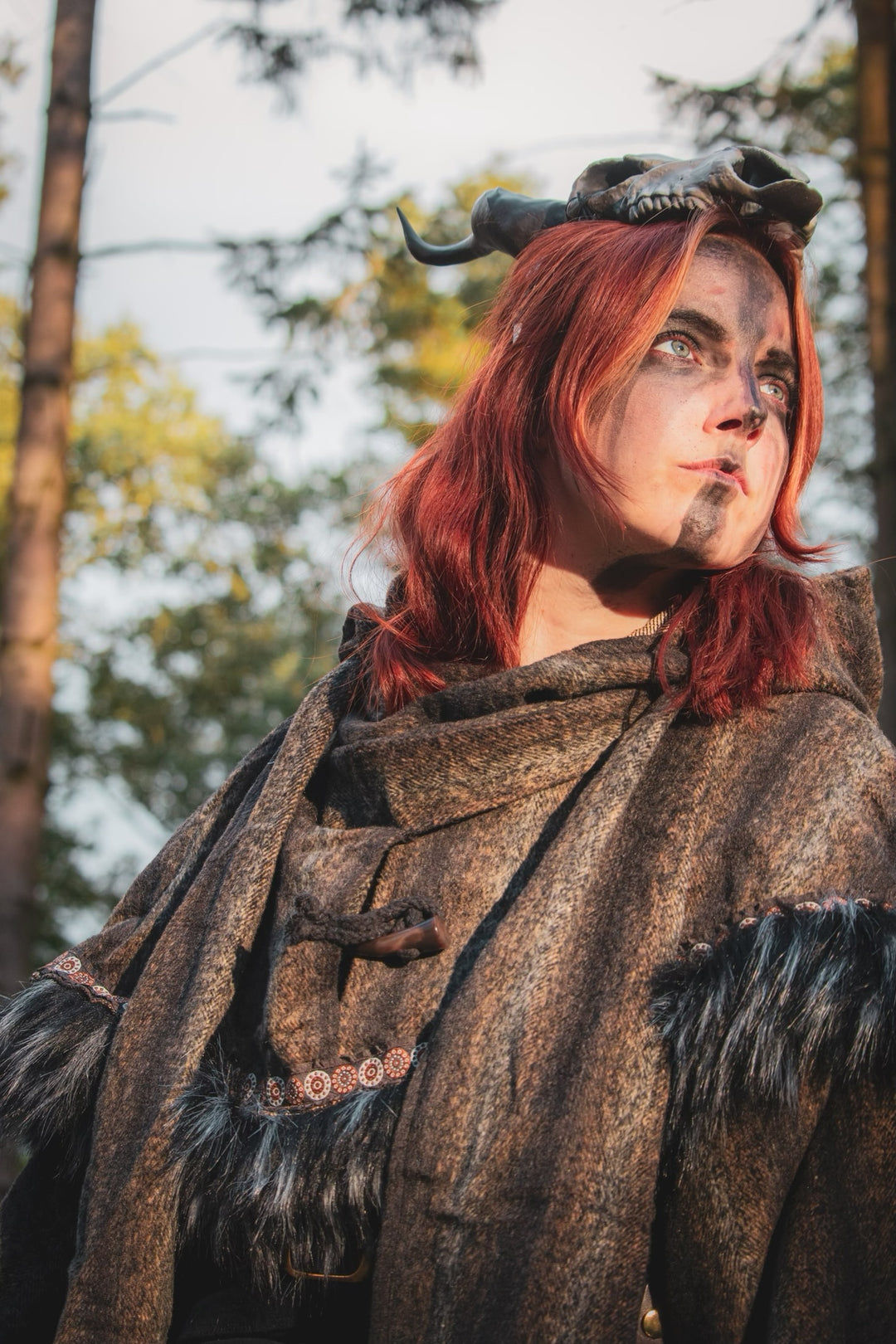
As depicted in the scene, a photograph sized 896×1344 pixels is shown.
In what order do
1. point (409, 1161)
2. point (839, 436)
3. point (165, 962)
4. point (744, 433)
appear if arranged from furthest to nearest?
1. point (839, 436)
2. point (165, 962)
3. point (744, 433)
4. point (409, 1161)

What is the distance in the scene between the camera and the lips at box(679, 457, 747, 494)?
191 centimetres

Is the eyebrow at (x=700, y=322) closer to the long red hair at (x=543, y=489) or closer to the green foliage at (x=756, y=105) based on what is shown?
the long red hair at (x=543, y=489)

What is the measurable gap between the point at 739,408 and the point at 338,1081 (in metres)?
1.13

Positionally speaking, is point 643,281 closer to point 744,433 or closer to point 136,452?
point 744,433

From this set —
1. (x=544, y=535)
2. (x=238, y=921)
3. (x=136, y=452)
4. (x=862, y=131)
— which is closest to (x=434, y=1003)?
(x=238, y=921)

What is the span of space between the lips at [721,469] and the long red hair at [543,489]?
14 centimetres

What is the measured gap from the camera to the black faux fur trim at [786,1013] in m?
1.49

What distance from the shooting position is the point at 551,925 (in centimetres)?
171

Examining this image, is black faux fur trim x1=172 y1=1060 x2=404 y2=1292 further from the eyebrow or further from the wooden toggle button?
the eyebrow

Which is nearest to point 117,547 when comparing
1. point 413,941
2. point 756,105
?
point 756,105

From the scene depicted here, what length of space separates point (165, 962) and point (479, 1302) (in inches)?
32.5

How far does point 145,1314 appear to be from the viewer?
5.86 ft

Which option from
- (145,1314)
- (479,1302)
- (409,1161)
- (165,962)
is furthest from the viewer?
(165,962)

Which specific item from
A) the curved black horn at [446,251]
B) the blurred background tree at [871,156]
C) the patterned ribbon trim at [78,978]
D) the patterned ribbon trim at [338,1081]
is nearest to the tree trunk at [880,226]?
the blurred background tree at [871,156]
